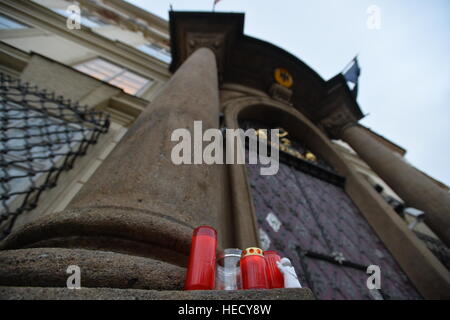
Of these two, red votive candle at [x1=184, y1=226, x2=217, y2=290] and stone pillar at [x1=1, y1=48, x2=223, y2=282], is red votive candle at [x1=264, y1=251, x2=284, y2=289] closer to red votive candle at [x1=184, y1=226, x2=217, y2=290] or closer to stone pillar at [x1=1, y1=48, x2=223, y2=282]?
red votive candle at [x1=184, y1=226, x2=217, y2=290]

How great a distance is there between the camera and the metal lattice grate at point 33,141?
6.80 feet

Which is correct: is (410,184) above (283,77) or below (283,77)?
below

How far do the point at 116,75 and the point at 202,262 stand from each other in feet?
17.9

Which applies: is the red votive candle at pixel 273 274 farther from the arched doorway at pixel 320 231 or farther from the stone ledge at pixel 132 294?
the arched doorway at pixel 320 231

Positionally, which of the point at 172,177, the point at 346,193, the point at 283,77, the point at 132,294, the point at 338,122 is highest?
the point at 283,77

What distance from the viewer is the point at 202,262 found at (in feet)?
2.28

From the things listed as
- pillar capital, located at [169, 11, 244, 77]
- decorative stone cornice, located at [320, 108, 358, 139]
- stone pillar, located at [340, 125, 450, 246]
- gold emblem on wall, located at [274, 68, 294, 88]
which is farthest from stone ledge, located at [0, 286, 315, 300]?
decorative stone cornice, located at [320, 108, 358, 139]

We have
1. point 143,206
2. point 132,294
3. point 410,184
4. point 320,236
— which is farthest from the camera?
point 410,184

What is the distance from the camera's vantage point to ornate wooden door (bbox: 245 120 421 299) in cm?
266

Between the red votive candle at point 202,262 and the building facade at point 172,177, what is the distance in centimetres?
8

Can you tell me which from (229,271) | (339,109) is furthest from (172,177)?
(339,109)

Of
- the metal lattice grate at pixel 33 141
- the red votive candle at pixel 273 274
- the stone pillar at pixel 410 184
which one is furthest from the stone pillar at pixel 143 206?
the stone pillar at pixel 410 184

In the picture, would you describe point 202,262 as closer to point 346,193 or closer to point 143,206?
point 143,206
